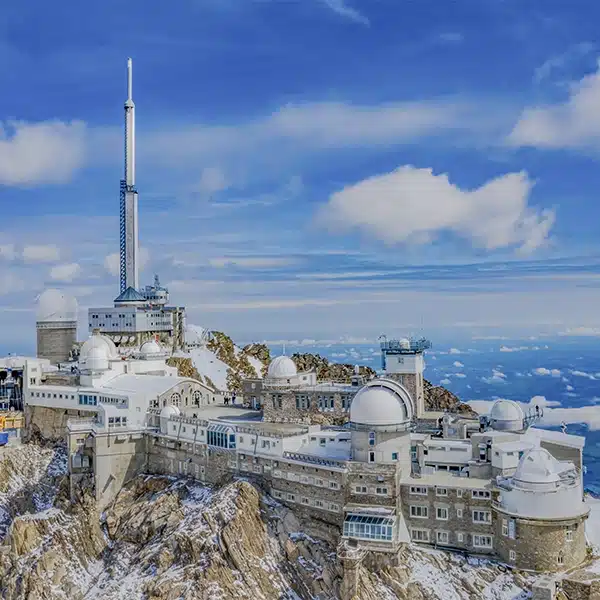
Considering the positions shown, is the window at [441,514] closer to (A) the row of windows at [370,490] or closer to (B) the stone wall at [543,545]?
(A) the row of windows at [370,490]

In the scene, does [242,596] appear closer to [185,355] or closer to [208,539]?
[208,539]

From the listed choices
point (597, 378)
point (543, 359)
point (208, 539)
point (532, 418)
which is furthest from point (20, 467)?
point (543, 359)

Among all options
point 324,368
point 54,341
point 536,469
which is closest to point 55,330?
point 54,341

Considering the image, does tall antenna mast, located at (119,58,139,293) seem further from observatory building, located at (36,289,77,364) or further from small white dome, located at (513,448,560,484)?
small white dome, located at (513,448,560,484)

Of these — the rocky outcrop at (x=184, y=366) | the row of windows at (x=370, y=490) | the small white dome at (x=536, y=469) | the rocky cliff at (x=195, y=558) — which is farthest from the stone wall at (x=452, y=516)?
the rocky outcrop at (x=184, y=366)

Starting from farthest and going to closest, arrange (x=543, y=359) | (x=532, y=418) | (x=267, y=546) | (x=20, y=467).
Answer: (x=543, y=359) → (x=20, y=467) → (x=532, y=418) → (x=267, y=546)

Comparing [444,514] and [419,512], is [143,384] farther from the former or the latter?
[444,514]
